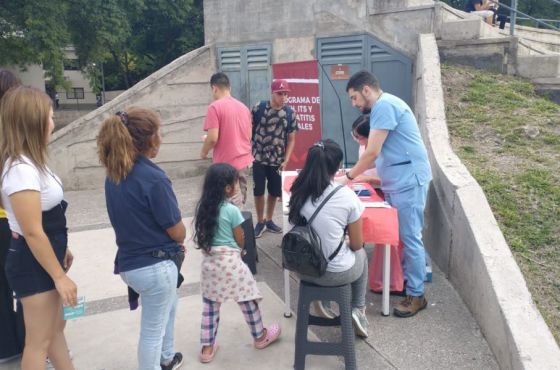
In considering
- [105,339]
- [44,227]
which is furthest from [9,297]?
[44,227]

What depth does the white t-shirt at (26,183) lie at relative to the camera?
2.27 meters

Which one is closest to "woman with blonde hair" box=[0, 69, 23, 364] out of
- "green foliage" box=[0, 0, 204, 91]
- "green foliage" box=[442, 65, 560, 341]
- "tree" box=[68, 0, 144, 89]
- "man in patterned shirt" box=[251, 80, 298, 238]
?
"man in patterned shirt" box=[251, 80, 298, 238]

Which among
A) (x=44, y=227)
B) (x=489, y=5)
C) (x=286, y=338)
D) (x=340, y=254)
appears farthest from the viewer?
(x=489, y=5)

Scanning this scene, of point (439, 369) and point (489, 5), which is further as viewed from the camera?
point (489, 5)

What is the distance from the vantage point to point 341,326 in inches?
123

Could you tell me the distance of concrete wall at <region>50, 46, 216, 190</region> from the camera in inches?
339

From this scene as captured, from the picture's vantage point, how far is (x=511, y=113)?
5.79 meters

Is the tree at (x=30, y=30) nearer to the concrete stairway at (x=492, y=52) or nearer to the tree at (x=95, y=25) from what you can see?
the tree at (x=95, y=25)

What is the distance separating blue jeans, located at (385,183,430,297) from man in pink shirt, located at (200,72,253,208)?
A: 1665 mm

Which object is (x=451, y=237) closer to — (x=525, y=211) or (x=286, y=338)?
(x=525, y=211)

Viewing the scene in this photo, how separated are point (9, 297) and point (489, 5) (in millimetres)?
9598

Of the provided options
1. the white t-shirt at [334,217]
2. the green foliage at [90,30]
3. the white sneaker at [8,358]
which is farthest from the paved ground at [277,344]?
the green foliage at [90,30]

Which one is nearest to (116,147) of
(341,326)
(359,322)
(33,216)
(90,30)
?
(33,216)

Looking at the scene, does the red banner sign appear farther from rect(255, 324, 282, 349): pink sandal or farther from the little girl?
the little girl
